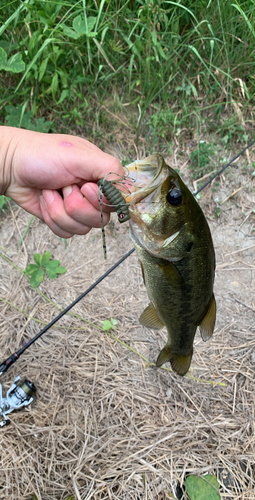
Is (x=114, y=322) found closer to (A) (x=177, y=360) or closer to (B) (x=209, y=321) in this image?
(A) (x=177, y=360)

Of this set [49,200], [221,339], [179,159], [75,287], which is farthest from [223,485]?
[179,159]

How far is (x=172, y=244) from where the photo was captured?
121cm

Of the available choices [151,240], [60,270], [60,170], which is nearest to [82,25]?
[60,170]

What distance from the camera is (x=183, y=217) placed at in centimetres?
117

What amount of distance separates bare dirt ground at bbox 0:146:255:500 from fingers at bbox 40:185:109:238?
1.07 meters

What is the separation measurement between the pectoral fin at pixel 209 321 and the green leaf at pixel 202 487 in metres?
1.07

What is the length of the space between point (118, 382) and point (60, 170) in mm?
1570

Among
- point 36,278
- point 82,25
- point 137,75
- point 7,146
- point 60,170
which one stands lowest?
point 36,278

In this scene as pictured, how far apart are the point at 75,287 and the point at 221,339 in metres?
1.23

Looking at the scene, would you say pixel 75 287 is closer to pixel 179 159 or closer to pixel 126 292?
pixel 126 292

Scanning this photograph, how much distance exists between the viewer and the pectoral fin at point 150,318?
1.57m

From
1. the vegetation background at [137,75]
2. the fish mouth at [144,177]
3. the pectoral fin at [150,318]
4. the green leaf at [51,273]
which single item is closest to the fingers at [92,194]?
the fish mouth at [144,177]

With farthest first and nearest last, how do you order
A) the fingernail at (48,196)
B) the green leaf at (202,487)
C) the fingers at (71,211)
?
the green leaf at (202,487), the fingernail at (48,196), the fingers at (71,211)

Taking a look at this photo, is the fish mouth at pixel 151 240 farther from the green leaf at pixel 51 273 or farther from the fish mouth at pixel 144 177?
the green leaf at pixel 51 273
